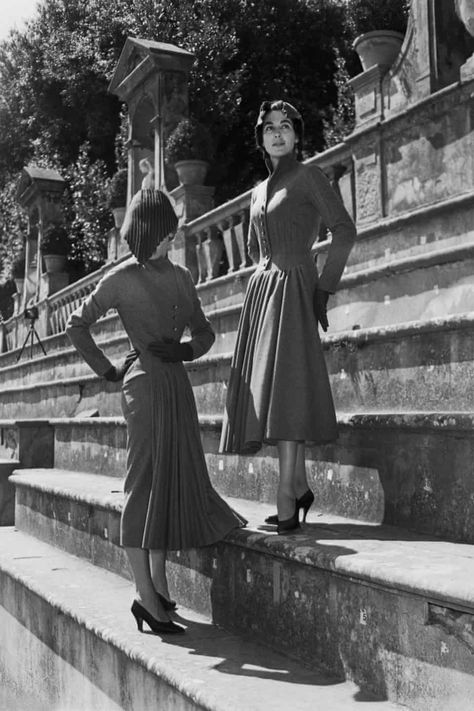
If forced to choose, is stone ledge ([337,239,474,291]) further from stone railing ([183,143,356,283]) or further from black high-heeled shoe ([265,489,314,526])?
black high-heeled shoe ([265,489,314,526])

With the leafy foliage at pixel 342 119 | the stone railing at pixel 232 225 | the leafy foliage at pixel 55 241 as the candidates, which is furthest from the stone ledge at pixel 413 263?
the leafy foliage at pixel 55 241

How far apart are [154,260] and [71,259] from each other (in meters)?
16.4

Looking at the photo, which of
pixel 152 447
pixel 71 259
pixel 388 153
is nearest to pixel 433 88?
pixel 388 153

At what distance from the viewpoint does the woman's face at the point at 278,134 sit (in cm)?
389

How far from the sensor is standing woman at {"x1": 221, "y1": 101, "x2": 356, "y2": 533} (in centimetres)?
353

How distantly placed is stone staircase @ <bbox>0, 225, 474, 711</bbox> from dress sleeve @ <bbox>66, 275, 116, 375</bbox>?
102 cm

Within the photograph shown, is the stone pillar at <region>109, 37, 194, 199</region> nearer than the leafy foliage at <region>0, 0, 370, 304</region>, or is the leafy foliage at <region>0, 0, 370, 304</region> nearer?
the stone pillar at <region>109, 37, 194, 199</region>

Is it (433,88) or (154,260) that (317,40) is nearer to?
(433,88)

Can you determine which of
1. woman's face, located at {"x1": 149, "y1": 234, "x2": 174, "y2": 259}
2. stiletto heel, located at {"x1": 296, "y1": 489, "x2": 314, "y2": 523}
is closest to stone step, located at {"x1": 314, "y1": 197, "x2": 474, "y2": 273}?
woman's face, located at {"x1": 149, "y1": 234, "x2": 174, "y2": 259}

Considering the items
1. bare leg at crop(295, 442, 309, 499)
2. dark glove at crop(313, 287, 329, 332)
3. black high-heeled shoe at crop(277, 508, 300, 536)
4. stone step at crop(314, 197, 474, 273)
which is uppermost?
stone step at crop(314, 197, 474, 273)

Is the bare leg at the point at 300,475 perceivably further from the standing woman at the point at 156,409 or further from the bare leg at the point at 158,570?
the bare leg at the point at 158,570

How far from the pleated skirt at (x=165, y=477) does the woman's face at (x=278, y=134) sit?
113cm

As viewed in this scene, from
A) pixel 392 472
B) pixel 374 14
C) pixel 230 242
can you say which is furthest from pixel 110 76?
pixel 392 472

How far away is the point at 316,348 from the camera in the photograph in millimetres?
3633
